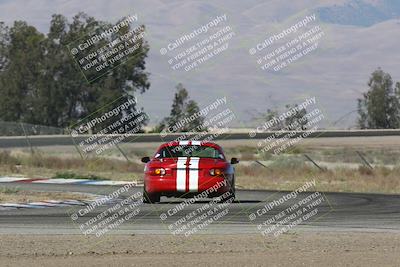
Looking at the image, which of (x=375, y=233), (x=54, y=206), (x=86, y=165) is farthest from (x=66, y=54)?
(x=375, y=233)

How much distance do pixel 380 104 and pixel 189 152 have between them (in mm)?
78048

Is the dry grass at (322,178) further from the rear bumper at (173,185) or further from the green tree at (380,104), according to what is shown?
the green tree at (380,104)

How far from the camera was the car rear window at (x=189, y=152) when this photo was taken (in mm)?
19139

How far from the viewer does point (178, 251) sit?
11117 millimetres

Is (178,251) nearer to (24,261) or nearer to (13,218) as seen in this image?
(24,261)

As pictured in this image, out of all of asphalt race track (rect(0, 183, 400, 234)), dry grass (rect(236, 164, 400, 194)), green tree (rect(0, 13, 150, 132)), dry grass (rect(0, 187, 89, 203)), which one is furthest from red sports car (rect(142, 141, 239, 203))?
green tree (rect(0, 13, 150, 132))

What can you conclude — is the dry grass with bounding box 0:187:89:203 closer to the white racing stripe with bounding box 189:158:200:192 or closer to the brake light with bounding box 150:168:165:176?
the brake light with bounding box 150:168:165:176

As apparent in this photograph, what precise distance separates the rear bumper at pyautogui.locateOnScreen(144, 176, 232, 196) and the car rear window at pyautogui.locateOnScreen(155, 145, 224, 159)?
29.2 inches

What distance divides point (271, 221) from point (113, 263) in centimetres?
569

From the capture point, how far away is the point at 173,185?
18.4 meters

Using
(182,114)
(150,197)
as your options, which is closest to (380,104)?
(182,114)

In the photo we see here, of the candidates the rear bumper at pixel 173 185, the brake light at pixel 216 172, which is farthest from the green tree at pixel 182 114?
the brake light at pixel 216 172

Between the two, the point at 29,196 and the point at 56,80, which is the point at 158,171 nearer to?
the point at 29,196

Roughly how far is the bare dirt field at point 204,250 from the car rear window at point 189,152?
6.11 metres
